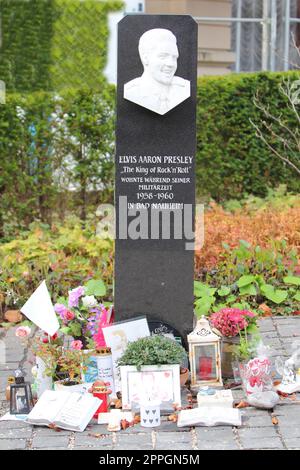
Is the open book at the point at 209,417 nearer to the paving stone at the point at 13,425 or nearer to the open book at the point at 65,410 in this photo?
the open book at the point at 65,410

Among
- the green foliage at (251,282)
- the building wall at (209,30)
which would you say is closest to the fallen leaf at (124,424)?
the green foliage at (251,282)

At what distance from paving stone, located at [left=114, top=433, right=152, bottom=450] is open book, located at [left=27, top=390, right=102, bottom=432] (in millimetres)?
237

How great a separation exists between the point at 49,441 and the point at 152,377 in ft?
2.45

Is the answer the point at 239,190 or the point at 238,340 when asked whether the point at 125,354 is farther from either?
the point at 239,190

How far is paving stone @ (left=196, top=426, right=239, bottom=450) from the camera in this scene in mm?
4230

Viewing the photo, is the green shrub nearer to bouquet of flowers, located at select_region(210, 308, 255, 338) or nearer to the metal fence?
bouquet of flowers, located at select_region(210, 308, 255, 338)

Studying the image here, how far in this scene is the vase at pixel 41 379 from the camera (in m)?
4.96

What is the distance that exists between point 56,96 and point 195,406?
4.88 meters

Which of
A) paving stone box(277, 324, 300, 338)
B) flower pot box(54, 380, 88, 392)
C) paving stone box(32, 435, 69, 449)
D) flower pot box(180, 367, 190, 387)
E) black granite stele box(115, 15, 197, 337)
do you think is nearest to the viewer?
paving stone box(32, 435, 69, 449)

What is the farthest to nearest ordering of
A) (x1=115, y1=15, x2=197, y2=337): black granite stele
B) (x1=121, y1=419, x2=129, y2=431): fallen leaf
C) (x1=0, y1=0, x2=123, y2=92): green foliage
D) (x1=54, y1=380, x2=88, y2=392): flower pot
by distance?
(x1=0, y1=0, x2=123, y2=92): green foliage < (x1=115, y1=15, x2=197, y2=337): black granite stele < (x1=54, y1=380, x2=88, y2=392): flower pot < (x1=121, y1=419, x2=129, y2=431): fallen leaf

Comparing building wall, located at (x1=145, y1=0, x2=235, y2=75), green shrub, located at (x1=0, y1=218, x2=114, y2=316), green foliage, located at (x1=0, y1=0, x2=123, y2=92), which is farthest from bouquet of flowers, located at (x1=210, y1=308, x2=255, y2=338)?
building wall, located at (x1=145, y1=0, x2=235, y2=75)

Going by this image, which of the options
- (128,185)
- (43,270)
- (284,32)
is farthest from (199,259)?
(284,32)

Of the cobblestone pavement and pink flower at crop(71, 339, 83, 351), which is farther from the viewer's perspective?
pink flower at crop(71, 339, 83, 351)

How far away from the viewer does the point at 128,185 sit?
536cm
